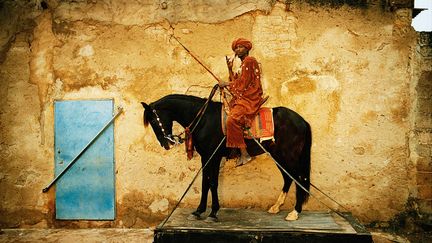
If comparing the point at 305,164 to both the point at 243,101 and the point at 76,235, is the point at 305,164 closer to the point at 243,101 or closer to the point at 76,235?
the point at 243,101

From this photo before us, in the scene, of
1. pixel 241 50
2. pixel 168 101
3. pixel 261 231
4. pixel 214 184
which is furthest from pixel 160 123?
pixel 261 231

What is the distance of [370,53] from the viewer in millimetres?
4941

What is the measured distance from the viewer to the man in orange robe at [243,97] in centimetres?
409

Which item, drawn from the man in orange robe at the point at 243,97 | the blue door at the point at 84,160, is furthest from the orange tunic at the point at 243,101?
the blue door at the point at 84,160

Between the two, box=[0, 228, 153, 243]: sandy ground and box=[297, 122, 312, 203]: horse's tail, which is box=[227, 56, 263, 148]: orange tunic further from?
A: box=[0, 228, 153, 243]: sandy ground

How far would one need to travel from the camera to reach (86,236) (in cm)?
493

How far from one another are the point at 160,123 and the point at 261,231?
1783 mm

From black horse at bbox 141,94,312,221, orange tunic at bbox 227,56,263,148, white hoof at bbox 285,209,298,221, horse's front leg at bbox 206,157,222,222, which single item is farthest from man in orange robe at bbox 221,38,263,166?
white hoof at bbox 285,209,298,221

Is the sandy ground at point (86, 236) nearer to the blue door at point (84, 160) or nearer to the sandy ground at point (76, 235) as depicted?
the sandy ground at point (76, 235)

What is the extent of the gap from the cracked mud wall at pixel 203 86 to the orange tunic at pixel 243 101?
945mm

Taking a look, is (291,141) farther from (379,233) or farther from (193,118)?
(379,233)

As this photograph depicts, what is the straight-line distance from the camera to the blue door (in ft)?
17.1

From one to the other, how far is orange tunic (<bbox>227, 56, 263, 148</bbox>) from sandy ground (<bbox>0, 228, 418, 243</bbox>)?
80.5 inches

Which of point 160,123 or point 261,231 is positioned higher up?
point 160,123
